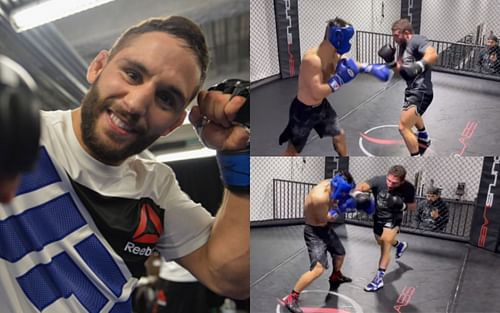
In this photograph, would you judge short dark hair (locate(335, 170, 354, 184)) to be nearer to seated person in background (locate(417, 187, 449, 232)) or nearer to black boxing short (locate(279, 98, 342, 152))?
black boxing short (locate(279, 98, 342, 152))

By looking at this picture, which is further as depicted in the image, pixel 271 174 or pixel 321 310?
pixel 321 310

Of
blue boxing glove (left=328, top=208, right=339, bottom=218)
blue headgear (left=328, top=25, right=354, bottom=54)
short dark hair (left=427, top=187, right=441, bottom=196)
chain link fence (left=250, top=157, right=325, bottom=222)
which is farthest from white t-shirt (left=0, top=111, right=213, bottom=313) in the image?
short dark hair (left=427, top=187, right=441, bottom=196)

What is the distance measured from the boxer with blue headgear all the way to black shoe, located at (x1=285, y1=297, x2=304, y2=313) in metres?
1.39

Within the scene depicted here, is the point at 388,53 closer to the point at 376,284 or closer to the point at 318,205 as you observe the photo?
the point at 318,205

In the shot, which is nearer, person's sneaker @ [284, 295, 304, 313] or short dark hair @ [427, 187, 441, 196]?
person's sneaker @ [284, 295, 304, 313]

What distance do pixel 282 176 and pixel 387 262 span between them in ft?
2.76

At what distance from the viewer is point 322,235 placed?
2.34 metres

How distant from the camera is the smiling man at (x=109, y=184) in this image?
1.32 metres

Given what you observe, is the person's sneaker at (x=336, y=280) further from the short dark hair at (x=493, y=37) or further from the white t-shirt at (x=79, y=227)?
the short dark hair at (x=493, y=37)

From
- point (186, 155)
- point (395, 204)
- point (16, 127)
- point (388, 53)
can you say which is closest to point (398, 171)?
point (395, 204)

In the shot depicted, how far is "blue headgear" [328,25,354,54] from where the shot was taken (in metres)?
1.68

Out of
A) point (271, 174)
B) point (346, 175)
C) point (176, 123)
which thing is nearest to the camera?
point (176, 123)

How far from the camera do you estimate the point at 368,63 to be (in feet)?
5.65

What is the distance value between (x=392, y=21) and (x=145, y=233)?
4.33 feet
